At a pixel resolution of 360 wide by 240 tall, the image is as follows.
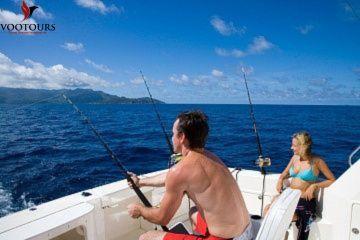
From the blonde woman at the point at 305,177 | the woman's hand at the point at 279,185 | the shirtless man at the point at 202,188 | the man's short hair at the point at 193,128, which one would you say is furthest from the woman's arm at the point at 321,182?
the man's short hair at the point at 193,128

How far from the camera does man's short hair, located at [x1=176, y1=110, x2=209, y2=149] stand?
2.19 metres

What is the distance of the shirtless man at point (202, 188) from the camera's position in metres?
2.08

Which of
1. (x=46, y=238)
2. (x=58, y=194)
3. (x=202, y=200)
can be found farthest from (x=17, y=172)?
(x=202, y=200)

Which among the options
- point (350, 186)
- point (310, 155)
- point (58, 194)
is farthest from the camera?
point (58, 194)

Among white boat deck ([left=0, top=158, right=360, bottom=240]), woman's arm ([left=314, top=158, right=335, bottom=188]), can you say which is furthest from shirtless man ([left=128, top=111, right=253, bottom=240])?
woman's arm ([left=314, top=158, right=335, bottom=188])

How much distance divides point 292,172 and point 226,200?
2355 millimetres

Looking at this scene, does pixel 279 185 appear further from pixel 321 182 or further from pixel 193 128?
pixel 193 128

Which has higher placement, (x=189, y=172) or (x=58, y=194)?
(x=189, y=172)

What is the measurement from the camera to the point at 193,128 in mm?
2199

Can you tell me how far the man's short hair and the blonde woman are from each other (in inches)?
76.7

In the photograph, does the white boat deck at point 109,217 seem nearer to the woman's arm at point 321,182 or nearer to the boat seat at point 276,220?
the woman's arm at point 321,182

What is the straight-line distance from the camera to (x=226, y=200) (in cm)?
209

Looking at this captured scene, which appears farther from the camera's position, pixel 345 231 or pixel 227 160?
pixel 227 160

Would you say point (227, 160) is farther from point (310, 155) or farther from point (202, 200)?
point (202, 200)
